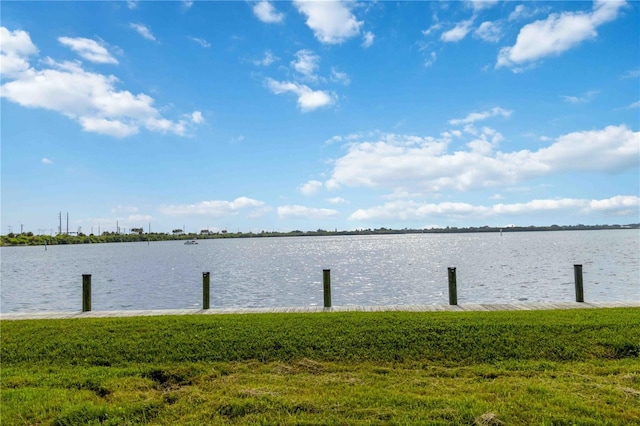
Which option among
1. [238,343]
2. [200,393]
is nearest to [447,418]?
[200,393]

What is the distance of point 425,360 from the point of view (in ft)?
24.0

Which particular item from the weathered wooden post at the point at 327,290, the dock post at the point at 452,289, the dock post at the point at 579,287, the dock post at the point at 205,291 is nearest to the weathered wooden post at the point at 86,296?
the dock post at the point at 205,291

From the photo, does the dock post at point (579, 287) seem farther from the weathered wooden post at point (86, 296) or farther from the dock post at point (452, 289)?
the weathered wooden post at point (86, 296)

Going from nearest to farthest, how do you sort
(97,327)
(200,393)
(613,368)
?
(200,393), (613,368), (97,327)

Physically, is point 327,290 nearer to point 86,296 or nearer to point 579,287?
point 86,296

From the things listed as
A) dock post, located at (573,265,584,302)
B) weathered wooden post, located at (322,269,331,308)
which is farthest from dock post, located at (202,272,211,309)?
dock post, located at (573,265,584,302)

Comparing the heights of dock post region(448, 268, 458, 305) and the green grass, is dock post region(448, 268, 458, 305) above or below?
above

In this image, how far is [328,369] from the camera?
6.94 metres

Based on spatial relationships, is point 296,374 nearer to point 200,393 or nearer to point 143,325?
point 200,393

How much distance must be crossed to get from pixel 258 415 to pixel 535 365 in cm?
454

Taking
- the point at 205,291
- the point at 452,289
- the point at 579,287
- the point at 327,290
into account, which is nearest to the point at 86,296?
Answer: the point at 205,291

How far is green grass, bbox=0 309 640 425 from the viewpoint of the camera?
5.17m

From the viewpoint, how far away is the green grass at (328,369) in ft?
17.0

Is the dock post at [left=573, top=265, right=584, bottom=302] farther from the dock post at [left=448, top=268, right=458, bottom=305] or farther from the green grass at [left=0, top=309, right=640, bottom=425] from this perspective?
the dock post at [left=448, top=268, right=458, bottom=305]
